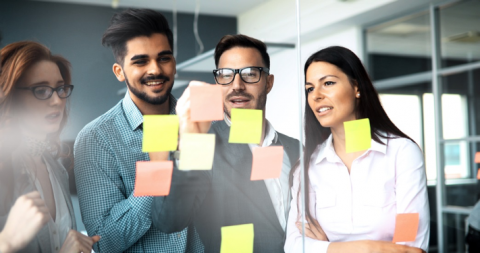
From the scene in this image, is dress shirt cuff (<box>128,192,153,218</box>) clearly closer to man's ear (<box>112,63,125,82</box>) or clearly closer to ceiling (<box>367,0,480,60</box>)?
man's ear (<box>112,63,125,82</box>)

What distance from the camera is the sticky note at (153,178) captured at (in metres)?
1.05

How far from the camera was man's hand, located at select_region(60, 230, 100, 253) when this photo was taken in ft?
3.26

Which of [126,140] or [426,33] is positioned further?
[426,33]

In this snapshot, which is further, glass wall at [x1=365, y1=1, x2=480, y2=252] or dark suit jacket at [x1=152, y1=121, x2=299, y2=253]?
glass wall at [x1=365, y1=1, x2=480, y2=252]

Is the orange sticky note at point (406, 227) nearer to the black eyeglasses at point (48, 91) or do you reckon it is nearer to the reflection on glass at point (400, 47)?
the black eyeglasses at point (48, 91)

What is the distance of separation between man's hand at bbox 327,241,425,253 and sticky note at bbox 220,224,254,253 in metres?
0.34

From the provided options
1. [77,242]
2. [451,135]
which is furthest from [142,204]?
[451,135]

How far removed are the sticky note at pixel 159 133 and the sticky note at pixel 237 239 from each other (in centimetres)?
30

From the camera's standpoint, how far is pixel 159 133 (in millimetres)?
1063

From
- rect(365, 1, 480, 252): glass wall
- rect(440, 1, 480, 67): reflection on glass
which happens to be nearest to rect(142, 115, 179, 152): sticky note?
rect(365, 1, 480, 252): glass wall

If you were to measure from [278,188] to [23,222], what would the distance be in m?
0.68

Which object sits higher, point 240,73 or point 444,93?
point 444,93

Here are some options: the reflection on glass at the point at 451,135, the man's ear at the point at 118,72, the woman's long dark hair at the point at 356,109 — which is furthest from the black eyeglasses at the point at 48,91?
the reflection on glass at the point at 451,135

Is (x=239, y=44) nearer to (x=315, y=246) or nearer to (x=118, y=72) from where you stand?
(x=118, y=72)
